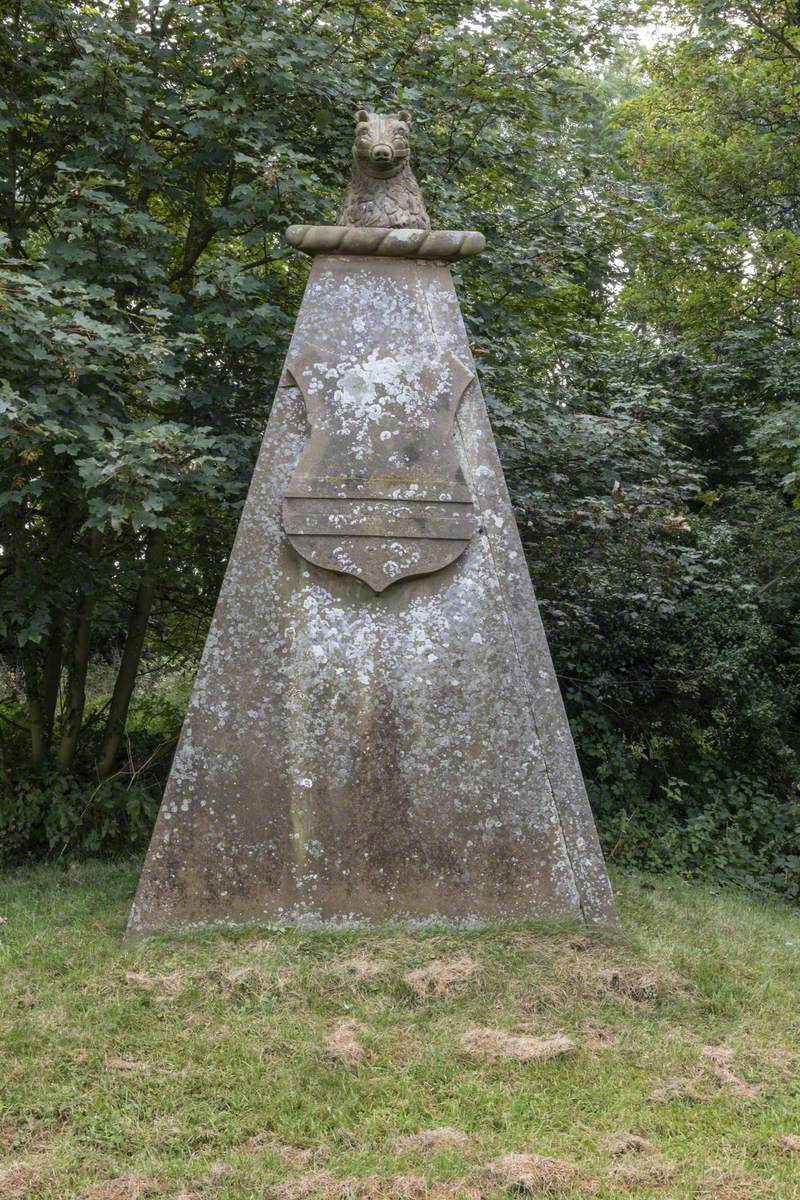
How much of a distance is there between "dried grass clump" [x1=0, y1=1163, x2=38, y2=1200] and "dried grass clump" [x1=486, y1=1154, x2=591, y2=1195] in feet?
4.33

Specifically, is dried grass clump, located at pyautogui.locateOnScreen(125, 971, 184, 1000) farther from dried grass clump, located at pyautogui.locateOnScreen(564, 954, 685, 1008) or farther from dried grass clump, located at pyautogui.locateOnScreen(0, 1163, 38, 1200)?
dried grass clump, located at pyautogui.locateOnScreen(564, 954, 685, 1008)

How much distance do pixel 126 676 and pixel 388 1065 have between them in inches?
176

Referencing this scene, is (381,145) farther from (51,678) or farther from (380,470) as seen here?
(51,678)

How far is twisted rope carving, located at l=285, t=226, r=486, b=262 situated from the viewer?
546 centimetres

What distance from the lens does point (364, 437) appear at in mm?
5273

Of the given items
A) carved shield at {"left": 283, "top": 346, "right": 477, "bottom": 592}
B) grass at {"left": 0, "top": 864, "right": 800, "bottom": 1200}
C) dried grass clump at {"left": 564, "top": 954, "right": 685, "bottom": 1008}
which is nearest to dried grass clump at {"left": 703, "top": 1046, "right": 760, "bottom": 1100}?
grass at {"left": 0, "top": 864, "right": 800, "bottom": 1200}

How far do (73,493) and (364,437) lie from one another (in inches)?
87.6

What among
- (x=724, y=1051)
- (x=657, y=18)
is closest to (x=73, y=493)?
(x=724, y=1051)

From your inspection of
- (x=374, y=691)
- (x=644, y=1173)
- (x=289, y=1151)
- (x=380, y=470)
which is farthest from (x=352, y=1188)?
(x=380, y=470)

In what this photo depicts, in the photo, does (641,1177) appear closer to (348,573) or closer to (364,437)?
(348,573)

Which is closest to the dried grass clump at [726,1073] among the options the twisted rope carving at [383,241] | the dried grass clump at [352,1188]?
the dried grass clump at [352,1188]

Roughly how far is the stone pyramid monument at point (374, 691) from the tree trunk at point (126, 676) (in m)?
2.66

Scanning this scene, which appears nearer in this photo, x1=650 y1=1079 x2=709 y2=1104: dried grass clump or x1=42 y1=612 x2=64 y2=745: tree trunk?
x1=650 y1=1079 x2=709 y2=1104: dried grass clump

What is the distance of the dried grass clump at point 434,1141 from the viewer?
11.5 ft
